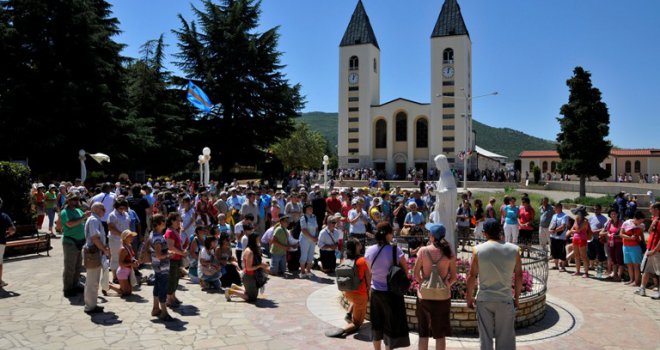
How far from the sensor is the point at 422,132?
5850 cm

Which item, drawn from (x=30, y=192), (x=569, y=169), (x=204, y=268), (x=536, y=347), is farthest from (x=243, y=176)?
(x=536, y=347)

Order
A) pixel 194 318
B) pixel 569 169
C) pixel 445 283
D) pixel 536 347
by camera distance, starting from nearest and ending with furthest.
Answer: pixel 445 283 → pixel 536 347 → pixel 194 318 → pixel 569 169

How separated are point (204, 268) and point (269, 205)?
5564mm

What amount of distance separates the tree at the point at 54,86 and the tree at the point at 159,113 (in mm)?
4378

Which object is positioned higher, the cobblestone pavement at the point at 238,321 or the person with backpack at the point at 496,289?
the person with backpack at the point at 496,289

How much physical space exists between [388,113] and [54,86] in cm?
3959

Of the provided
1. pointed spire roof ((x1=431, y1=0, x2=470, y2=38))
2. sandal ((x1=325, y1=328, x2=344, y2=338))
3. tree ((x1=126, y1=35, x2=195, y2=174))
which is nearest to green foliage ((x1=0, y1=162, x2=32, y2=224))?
sandal ((x1=325, y1=328, x2=344, y2=338))

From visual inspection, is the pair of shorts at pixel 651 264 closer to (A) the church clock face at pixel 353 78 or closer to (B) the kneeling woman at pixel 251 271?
(B) the kneeling woman at pixel 251 271

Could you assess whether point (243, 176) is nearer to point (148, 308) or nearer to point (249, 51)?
point (249, 51)

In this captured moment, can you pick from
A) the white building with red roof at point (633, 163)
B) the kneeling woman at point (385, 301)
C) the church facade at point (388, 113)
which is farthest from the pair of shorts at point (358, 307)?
the white building with red roof at point (633, 163)

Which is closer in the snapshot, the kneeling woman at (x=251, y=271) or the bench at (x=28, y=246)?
the kneeling woman at (x=251, y=271)

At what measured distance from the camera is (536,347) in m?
6.11

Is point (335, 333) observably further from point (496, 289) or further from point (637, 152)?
point (637, 152)

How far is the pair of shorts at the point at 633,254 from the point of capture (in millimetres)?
9328
